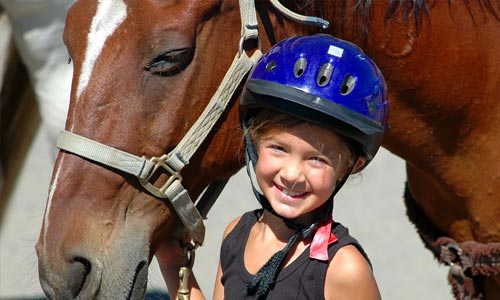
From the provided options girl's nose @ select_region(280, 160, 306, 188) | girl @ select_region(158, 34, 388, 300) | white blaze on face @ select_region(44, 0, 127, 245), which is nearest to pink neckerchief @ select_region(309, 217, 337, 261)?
girl @ select_region(158, 34, 388, 300)

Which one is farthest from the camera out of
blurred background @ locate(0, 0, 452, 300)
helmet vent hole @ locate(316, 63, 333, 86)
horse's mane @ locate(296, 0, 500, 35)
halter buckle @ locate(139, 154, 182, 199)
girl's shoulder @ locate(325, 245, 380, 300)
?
blurred background @ locate(0, 0, 452, 300)

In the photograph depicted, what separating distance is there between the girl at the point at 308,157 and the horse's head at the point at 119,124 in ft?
0.64

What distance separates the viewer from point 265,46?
2836 millimetres

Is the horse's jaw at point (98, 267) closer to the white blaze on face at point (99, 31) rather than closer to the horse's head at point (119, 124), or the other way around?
the horse's head at point (119, 124)

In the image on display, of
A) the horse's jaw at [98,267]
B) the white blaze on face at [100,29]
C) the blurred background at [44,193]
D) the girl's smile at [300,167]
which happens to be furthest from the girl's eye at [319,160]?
the blurred background at [44,193]

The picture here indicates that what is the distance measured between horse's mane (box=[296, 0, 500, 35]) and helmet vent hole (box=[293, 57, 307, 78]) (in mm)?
367

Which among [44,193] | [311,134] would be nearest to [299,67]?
[311,134]

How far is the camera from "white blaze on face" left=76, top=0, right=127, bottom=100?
263 cm

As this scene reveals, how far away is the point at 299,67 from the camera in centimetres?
255

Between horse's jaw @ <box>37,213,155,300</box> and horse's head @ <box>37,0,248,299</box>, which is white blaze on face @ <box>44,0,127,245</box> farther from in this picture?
horse's jaw @ <box>37,213,155,300</box>

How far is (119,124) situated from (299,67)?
47cm

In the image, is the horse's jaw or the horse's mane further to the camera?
the horse's mane

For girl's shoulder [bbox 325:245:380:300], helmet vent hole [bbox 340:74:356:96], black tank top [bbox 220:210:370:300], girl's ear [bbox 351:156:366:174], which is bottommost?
black tank top [bbox 220:210:370:300]

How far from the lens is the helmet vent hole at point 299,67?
8.36 feet
